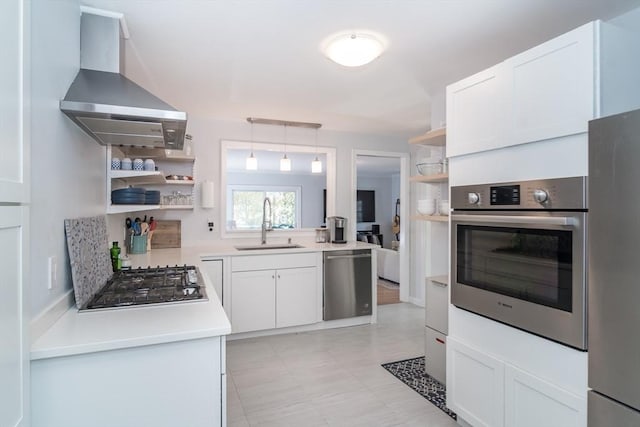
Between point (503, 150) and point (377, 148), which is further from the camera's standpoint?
point (377, 148)

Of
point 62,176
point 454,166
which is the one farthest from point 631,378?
point 62,176

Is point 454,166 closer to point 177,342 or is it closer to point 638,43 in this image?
point 638,43

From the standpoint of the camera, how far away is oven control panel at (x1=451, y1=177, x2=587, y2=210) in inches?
57.7

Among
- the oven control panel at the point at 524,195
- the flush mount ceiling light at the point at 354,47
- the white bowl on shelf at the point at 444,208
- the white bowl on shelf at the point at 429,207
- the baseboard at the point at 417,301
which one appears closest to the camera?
the oven control panel at the point at 524,195

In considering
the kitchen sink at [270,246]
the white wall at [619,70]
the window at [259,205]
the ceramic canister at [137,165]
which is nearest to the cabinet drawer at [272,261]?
the kitchen sink at [270,246]

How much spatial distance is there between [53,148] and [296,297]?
2.74 meters

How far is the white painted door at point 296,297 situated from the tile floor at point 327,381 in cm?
17

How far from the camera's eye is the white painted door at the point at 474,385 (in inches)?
71.7

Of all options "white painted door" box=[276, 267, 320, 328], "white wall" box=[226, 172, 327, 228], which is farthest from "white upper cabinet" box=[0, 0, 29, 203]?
"white wall" box=[226, 172, 327, 228]

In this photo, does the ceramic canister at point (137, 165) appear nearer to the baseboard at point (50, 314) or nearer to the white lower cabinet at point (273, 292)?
the baseboard at point (50, 314)

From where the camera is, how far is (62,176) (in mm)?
1522

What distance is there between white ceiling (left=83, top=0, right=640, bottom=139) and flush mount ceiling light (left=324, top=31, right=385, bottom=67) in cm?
7

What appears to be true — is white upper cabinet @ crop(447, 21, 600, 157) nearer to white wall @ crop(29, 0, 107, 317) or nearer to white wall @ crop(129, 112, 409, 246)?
white wall @ crop(29, 0, 107, 317)

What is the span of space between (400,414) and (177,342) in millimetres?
1637
